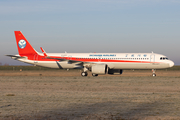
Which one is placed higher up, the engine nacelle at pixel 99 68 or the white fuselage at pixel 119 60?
the white fuselage at pixel 119 60

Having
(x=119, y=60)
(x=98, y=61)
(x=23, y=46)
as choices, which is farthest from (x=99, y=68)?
(x=23, y=46)

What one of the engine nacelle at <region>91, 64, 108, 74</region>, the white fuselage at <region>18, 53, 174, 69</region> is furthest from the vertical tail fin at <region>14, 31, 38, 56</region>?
the engine nacelle at <region>91, 64, 108, 74</region>

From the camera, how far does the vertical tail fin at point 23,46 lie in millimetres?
46603

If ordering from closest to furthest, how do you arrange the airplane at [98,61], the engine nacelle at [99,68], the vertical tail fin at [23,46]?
the engine nacelle at [99,68], the airplane at [98,61], the vertical tail fin at [23,46]

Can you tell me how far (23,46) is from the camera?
4709cm

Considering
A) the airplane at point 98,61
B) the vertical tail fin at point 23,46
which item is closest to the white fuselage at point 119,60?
the airplane at point 98,61

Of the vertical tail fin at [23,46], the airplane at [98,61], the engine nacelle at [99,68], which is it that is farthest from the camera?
the vertical tail fin at [23,46]

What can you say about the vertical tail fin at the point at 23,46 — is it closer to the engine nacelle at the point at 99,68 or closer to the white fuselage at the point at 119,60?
the white fuselage at the point at 119,60

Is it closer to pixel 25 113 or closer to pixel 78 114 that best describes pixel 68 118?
pixel 78 114

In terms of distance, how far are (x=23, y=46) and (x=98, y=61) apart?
49.0 feet

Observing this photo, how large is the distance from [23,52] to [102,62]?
15401 millimetres

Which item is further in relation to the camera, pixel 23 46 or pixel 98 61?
pixel 23 46

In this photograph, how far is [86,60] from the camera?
143ft

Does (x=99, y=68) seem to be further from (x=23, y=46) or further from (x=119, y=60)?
(x=23, y=46)
